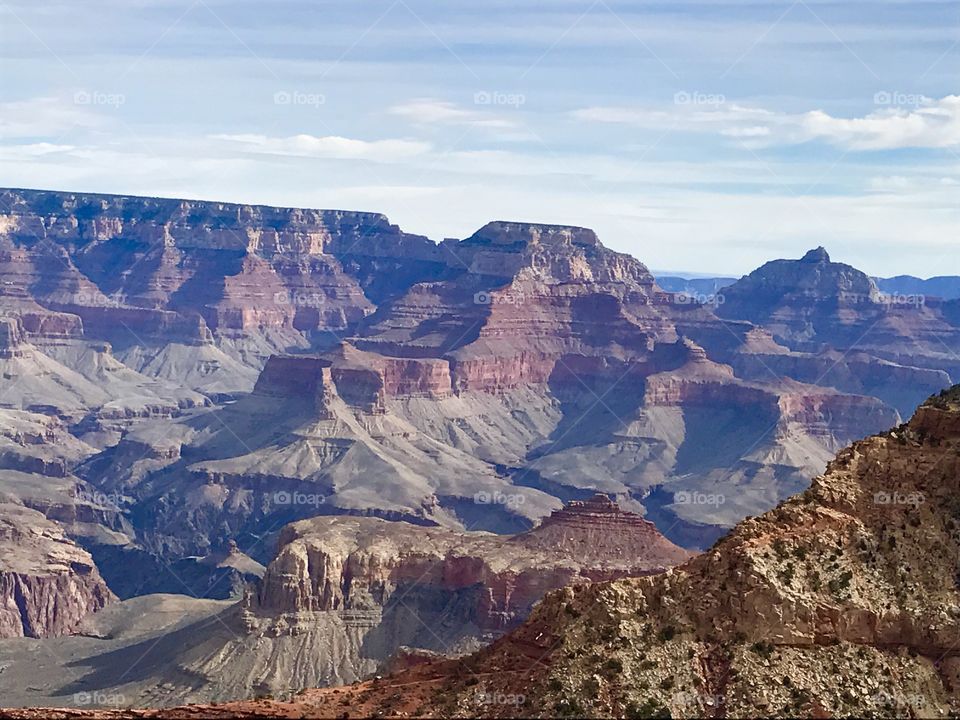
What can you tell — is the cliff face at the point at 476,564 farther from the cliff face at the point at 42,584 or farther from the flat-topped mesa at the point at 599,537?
the cliff face at the point at 42,584

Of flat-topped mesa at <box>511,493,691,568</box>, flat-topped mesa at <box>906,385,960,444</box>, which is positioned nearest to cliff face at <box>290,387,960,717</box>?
flat-topped mesa at <box>906,385,960,444</box>

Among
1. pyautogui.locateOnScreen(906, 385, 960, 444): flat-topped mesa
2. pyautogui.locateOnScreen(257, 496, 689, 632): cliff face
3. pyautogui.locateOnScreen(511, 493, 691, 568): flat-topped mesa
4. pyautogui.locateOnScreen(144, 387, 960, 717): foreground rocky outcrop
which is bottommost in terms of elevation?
pyautogui.locateOnScreen(257, 496, 689, 632): cliff face

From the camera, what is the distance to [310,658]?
394ft

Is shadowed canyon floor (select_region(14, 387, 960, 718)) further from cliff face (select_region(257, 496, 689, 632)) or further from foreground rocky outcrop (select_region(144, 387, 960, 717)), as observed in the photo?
cliff face (select_region(257, 496, 689, 632))

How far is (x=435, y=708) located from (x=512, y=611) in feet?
255

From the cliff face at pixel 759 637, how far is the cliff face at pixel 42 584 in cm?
12397

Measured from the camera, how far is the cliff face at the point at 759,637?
40438 millimetres

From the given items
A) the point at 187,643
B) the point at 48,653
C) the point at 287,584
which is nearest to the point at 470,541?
the point at 287,584

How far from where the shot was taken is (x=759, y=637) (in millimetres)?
41438

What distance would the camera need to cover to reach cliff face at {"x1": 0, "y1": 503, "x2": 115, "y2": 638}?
161875mm

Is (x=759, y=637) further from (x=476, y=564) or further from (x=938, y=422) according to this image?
(x=476, y=564)

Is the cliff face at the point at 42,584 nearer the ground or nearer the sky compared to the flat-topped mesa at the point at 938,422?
nearer the ground

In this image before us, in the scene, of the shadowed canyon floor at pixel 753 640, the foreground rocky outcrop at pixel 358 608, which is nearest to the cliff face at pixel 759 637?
the shadowed canyon floor at pixel 753 640

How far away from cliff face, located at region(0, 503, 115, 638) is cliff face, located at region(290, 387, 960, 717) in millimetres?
123969
